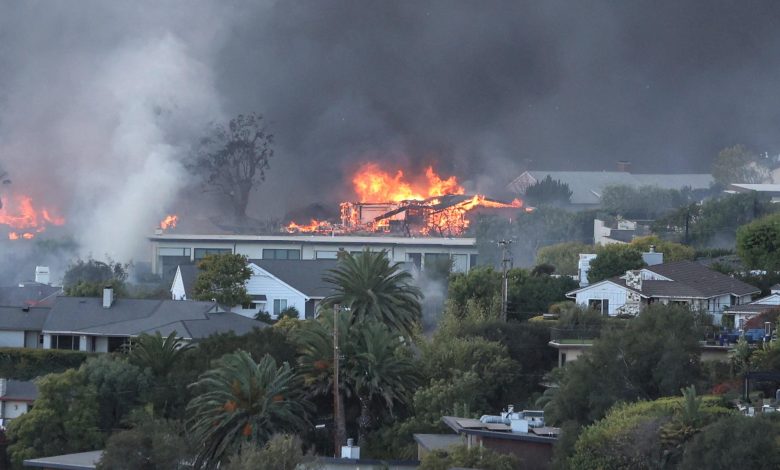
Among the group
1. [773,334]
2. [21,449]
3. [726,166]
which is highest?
[726,166]

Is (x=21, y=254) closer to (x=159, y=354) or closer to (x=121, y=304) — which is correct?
(x=121, y=304)

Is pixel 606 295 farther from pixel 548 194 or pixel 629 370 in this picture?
pixel 548 194

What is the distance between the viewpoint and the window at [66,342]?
177 feet

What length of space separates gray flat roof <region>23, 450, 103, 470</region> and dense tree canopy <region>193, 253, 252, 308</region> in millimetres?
17331

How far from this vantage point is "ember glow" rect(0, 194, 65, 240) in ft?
282

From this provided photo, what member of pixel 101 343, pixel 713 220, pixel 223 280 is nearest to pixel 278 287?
pixel 223 280

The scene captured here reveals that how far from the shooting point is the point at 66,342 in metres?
54.2

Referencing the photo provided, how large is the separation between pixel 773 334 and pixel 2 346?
21.6 metres

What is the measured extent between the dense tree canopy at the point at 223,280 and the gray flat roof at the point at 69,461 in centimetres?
1733

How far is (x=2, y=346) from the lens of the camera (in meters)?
54.3

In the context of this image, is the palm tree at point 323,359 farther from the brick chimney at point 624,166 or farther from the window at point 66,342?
the brick chimney at point 624,166

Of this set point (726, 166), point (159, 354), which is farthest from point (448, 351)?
point (726, 166)

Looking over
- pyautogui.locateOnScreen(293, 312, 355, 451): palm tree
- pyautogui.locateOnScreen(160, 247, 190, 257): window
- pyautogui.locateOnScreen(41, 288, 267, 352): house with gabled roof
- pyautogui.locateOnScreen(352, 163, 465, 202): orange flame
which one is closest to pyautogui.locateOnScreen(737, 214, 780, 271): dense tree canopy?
pyautogui.locateOnScreen(41, 288, 267, 352): house with gabled roof

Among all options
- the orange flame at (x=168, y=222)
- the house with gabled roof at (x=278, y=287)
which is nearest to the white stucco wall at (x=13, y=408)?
the house with gabled roof at (x=278, y=287)
